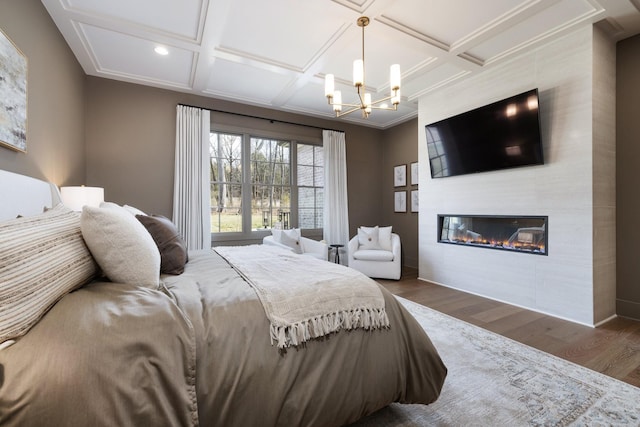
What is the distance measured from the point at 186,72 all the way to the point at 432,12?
2.90m

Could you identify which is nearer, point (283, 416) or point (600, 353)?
point (283, 416)

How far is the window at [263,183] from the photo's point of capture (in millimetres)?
4477

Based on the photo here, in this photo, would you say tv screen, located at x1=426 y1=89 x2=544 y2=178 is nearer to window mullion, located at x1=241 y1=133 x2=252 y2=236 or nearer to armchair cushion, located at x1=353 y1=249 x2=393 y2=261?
armchair cushion, located at x1=353 y1=249 x2=393 y2=261

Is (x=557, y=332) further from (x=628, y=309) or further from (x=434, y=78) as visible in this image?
(x=434, y=78)

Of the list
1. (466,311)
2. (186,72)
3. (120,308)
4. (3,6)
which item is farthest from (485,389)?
(186,72)

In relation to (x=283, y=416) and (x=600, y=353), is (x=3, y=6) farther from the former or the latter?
(x=600, y=353)

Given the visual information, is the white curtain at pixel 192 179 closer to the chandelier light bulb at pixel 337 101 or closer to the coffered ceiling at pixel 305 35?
the coffered ceiling at pixel 305 35

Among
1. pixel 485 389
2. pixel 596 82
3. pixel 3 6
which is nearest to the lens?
pixel 485 389

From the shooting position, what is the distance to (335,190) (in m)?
5.17

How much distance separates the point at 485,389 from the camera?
168 centimetres

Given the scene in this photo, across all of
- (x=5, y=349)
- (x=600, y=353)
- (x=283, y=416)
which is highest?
(x=5, y=349)

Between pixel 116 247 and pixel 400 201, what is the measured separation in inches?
195

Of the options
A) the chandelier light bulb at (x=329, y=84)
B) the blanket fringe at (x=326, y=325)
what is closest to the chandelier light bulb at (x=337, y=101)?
the chandelier light bulb at (x=329, y=84)

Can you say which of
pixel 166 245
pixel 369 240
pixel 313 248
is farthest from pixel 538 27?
pixel 166 245
